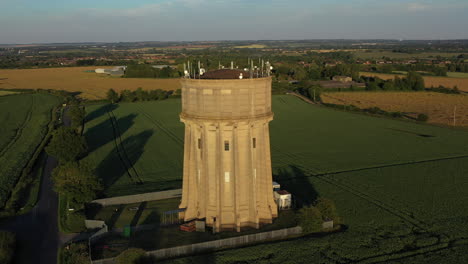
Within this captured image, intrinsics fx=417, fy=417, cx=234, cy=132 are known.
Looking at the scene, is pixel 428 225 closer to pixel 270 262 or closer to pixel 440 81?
pixel 270 262

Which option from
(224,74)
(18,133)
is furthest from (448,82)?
(224,74)

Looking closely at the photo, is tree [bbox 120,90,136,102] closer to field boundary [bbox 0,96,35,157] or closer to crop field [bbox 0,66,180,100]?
crop field [bbox 0,66,180,100]

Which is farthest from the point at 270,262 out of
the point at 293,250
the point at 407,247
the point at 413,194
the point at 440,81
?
the point at 440,81

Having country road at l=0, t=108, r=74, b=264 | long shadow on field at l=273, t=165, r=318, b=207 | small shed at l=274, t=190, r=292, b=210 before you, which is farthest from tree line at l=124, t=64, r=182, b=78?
small shed at l=274, t=190, r=292, b=210

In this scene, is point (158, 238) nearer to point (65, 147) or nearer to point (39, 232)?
point (39, 232)

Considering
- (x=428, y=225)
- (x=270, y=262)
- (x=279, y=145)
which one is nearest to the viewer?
(x=270, y=262)

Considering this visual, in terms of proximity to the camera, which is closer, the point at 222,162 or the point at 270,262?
the point at 270,262
